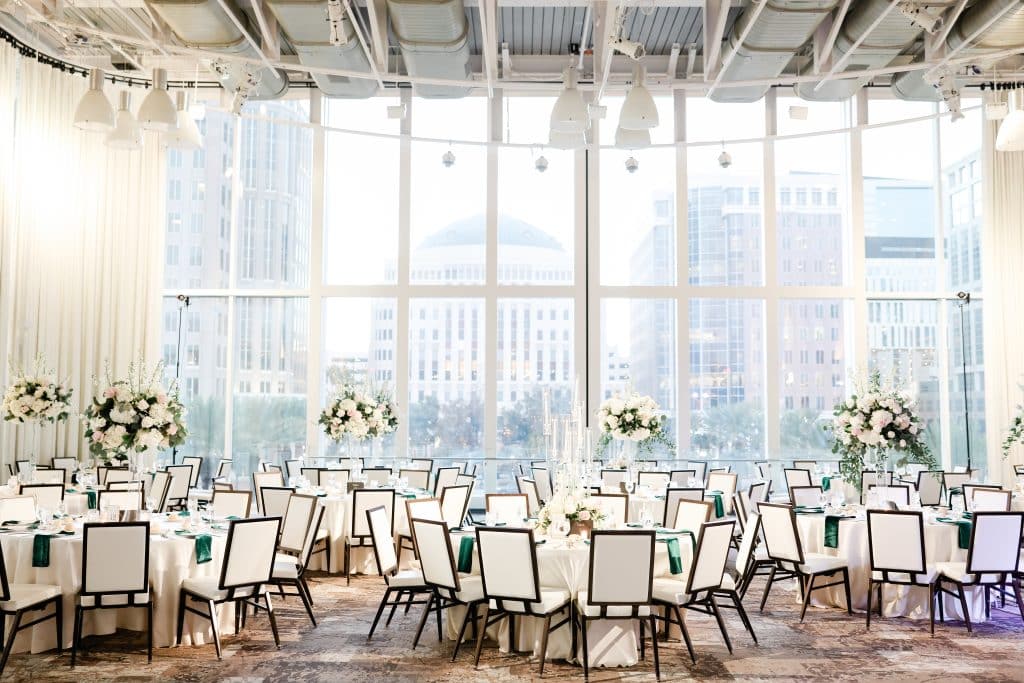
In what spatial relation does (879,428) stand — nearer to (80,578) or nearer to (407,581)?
(407,581)

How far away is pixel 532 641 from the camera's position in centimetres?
566

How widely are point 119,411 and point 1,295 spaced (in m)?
5.17

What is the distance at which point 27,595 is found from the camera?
5.32 m

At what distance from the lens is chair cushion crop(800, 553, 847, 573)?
21.8ft

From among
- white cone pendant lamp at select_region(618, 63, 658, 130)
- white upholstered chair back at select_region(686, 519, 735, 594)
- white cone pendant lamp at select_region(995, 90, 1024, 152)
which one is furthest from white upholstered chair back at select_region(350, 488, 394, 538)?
white cone pendant lamp at select_region(995, 90, 1024, 152)

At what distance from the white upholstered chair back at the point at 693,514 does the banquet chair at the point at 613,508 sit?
44cm

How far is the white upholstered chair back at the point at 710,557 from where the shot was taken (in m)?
5.38

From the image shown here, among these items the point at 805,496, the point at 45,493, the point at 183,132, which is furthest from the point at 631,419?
the point at 45,493

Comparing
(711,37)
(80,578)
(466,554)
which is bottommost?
(80,578)

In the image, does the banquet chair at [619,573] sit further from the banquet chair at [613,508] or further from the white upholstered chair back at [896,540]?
the white upholstered chair back at [896,540]

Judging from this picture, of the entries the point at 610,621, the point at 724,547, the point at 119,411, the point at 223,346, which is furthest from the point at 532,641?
the point at 223,346

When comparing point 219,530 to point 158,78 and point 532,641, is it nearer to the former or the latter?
point 532,641

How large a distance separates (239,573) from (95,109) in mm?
3804

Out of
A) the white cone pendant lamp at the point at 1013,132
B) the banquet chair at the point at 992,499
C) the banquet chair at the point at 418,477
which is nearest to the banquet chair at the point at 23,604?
the banquet chair at the point at 418,477
